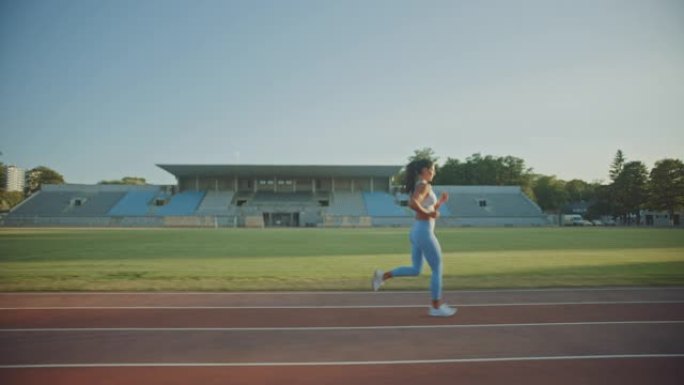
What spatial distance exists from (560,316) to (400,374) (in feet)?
11.8

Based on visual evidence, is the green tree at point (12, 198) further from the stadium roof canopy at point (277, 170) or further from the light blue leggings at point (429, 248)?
the light blue leggings at point (429, 248)

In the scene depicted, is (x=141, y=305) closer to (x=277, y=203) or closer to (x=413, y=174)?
(x=413, y=174)

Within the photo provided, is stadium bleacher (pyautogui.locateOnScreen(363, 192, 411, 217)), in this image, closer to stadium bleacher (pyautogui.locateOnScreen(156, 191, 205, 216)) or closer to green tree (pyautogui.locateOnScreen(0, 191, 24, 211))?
stadium bleacher (pyautogui.locateOnScreen(156, 191, 205, 216))

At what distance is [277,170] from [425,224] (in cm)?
6248

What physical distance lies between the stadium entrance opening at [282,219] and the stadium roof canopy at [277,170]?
715 cm

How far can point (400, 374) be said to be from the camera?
404 centimetres

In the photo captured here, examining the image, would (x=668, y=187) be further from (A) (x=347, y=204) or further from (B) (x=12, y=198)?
(B) (x=12, y=198)

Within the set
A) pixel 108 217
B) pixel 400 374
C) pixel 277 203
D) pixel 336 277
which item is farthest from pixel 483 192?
pixel 400 374

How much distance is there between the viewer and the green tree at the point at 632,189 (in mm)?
78312

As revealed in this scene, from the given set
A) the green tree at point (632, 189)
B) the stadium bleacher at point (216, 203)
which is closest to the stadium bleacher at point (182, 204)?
the stadium bleacher at point (216, 203)

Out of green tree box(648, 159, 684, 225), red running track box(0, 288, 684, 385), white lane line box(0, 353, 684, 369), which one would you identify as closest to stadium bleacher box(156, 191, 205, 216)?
red running track box(0, 288, 684, 385)

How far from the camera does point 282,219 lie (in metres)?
65.8

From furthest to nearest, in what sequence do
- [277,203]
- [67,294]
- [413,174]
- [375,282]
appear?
[277,203] → [67,294] → [375,282] → [413,174]

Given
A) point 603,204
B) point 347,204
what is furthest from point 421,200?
point 603,204
